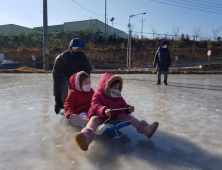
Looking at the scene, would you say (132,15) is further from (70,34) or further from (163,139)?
(163,139)

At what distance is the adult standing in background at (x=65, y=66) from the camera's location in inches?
129

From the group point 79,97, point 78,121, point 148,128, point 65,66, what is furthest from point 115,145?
point 65,66

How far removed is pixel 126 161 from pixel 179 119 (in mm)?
1677

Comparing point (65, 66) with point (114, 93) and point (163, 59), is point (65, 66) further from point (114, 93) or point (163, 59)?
point (163, 59)

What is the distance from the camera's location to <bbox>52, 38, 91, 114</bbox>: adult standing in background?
3273 mm

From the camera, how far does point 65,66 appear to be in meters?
3.38

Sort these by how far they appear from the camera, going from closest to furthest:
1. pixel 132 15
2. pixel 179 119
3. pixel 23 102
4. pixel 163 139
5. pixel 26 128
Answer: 1. pixel 163 139
2. pixel 26 128
3. pixel 179 119
4. pixel 23 102
5. pixel 132 15

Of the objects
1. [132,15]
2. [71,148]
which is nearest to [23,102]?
[71,148]

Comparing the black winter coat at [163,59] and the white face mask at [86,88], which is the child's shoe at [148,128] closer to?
the white face mask at [86,88]

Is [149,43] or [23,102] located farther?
[149,43]

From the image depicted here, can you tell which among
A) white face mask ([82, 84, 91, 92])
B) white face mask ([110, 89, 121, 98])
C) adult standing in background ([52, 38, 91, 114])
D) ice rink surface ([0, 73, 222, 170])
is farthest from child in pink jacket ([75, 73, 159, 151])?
Answer: adult standing in background ([52, 38, 91, 114])

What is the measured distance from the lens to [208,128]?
2.80m

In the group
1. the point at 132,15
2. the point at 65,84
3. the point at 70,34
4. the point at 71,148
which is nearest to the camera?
the point at 71,148

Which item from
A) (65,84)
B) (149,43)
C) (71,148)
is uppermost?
(149,43)
